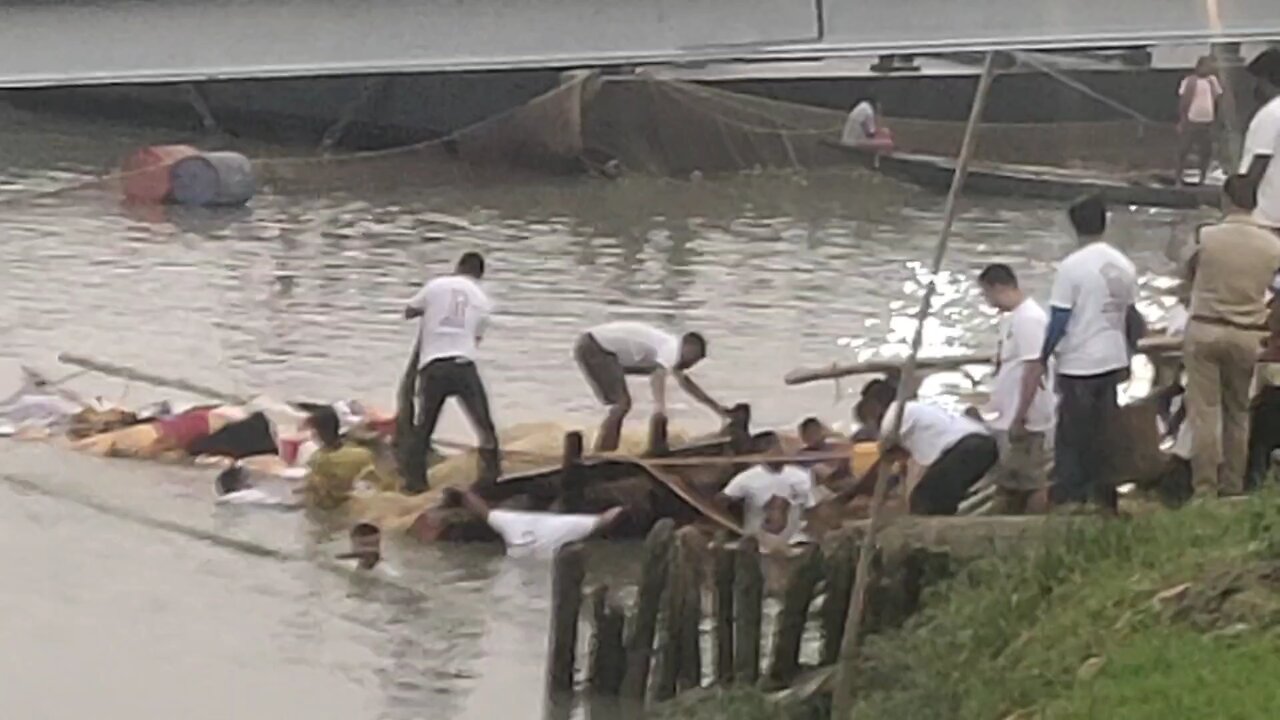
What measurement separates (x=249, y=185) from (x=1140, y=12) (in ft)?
77.4

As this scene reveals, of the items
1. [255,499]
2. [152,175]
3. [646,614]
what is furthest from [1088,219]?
[152,175]

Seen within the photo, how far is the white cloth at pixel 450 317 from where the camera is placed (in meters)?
14.1

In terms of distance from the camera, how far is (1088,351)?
10.8 metres

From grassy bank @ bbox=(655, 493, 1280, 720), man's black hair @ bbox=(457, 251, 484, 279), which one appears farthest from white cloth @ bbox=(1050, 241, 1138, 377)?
man's black hair @ bbox=(457, 251, 484, 279)

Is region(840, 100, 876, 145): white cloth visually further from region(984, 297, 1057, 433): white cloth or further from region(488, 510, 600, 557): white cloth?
region(984, 297, 1057, 433): white cloth

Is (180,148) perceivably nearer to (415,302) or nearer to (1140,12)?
(415,302)

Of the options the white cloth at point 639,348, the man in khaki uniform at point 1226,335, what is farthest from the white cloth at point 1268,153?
the white cloth at point 639,348

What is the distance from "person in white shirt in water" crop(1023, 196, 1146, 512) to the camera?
35.4 ft

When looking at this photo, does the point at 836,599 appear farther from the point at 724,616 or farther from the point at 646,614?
the point at 646,614

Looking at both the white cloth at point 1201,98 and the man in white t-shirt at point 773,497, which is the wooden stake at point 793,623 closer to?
the man in white t-shirt at point 773,497

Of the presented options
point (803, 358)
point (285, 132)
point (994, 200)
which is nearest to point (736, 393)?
point (803, 358)

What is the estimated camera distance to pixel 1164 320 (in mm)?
14875

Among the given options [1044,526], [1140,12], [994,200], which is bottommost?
[994,200]

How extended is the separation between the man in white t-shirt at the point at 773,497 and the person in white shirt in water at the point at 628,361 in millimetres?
1687
